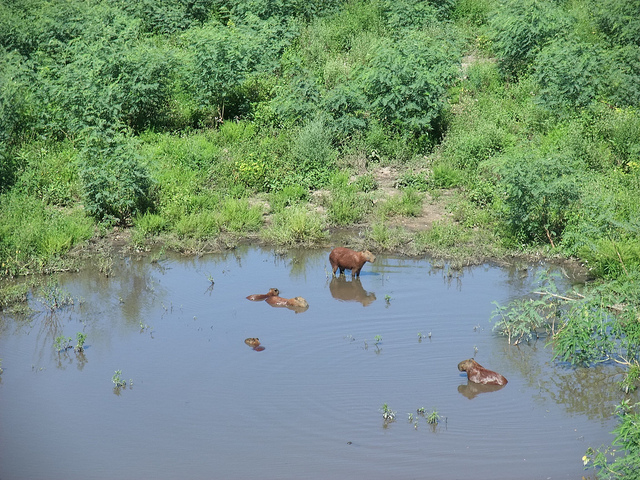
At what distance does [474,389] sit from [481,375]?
17 cm

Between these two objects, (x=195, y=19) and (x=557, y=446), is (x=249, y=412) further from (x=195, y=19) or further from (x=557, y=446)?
(x=195, y=19)

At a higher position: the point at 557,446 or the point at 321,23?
the point at 321,23

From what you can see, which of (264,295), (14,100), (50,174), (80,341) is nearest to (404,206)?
(264,295)

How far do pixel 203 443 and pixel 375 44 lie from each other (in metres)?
11.4

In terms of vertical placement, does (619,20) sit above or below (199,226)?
above

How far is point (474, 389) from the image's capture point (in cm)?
822

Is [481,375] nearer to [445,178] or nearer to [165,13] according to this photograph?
[445,178]

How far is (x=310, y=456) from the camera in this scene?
714 centimetres

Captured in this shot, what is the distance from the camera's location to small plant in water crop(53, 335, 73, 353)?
9172 millimetres

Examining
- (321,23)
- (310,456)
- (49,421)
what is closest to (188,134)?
(321,23)

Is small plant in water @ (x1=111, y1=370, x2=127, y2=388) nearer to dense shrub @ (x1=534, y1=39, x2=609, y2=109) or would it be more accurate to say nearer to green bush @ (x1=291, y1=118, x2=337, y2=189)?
green bush @ (x1=291, y1=118, x2=337, y2=189)

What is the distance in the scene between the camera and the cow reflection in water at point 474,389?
815 cm

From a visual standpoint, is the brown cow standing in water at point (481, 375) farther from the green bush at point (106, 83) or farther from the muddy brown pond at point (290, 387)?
the green bush at point (106, 83)

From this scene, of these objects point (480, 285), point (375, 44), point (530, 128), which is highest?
point (375, 44)
